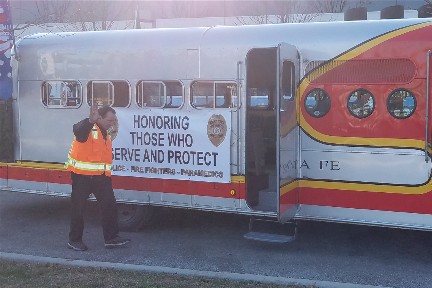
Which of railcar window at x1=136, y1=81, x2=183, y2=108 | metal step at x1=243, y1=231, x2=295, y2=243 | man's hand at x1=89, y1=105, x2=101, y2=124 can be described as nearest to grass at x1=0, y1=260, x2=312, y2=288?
metal step at x1=243, y1=231, x2=295, y2=243

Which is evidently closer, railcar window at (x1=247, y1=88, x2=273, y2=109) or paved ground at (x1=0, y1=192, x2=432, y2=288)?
paved ground at (x1=0, y1=192, x2=432, y2=288)

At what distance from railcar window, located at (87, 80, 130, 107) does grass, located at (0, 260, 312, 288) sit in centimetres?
244

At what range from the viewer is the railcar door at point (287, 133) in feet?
22.5

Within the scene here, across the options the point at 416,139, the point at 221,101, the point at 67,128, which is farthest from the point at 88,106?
the point at 416,139

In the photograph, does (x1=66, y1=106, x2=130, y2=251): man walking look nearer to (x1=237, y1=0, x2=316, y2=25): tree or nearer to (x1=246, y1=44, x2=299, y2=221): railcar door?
(x1=246, y1=44, x2=299, y2=221): railcar door

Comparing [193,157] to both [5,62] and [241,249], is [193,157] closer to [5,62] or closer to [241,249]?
[241,249]

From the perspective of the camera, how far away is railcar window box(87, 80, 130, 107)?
26.5 ft

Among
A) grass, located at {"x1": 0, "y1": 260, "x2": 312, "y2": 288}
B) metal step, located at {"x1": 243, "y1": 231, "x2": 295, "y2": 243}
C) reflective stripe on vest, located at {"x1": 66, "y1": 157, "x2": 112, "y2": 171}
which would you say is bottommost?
grass, located at {"x1": 0, "y1": 260, "x2": 312, "y2": 288}

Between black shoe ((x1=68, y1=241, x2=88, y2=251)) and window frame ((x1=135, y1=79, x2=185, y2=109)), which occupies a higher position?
window frame ((x1=135, y1=79, x2=185, y2=109))

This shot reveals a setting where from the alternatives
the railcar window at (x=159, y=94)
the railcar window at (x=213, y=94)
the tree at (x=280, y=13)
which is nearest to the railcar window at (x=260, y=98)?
the railcar window at (x=213, y=94)

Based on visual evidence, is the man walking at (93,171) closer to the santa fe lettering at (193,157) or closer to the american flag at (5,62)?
the santa fe lettering at (193,157)

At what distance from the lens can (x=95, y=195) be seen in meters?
7.67

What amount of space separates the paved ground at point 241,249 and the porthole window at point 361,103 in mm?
1734

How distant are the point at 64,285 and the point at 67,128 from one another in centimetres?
291
